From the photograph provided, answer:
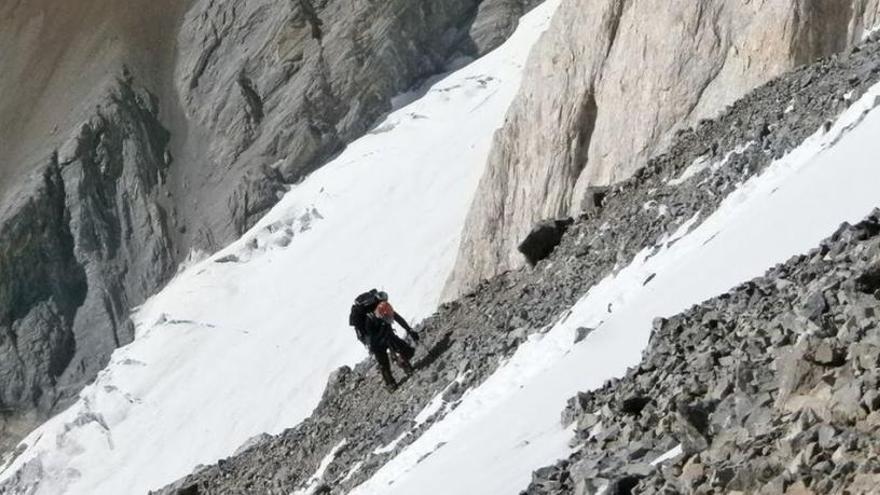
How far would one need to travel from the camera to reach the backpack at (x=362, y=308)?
2083 centimetres

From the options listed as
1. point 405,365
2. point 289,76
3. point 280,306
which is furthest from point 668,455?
point 289,76

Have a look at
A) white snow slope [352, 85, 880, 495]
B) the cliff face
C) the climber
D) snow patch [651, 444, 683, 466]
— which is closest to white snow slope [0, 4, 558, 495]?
the cliff face

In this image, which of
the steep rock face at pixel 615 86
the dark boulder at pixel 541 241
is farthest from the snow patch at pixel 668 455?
the steep rock face at pixel 615 86

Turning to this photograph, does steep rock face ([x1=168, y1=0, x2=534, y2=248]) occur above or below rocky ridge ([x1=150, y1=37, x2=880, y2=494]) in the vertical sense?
above

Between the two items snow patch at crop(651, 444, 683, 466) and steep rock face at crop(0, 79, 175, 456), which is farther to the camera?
steep rock face at crop(0, 79, 175, 456)

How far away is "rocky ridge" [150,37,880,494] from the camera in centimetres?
1583

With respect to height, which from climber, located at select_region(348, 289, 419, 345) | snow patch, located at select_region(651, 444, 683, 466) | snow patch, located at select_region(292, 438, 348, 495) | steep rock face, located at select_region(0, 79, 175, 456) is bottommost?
snow patch, located at select_region(651, 444, 683, 466)

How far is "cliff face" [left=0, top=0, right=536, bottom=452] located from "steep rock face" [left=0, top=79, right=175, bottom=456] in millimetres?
59

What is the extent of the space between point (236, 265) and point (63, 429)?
739 cm

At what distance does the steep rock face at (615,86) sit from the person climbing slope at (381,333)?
4923 millimetres

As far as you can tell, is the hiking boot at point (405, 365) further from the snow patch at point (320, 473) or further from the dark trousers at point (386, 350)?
the snow patch at point (320, 473)

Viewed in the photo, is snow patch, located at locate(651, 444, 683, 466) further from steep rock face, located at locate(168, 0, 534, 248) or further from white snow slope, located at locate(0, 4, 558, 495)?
steep rock face, located at locate(168, 0, 534, 248)

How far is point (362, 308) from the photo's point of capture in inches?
824

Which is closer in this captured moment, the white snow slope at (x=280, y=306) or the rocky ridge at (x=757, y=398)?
the rocky ridge at (x=757, y=398)
